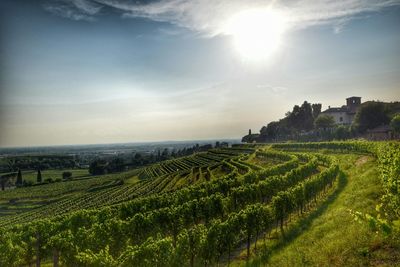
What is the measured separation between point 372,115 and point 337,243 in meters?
111

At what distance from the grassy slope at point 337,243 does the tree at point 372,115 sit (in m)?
87.9

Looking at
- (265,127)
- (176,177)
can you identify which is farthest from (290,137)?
(176,177)

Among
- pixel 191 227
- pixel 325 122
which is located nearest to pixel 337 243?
pixel 191 227

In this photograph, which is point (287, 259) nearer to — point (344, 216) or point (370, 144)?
point (344, 216)

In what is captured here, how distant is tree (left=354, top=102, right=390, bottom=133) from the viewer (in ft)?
395

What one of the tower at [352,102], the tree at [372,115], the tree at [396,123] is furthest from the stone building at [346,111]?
the tree at [396,123]

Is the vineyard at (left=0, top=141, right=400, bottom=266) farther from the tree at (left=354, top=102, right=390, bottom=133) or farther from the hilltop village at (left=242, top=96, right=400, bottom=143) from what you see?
the tree at (left=354, top=102, right=390, bottom=133)

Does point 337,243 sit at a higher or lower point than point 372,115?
lower

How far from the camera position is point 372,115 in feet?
394

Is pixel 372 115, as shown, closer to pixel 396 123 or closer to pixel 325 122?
pixel 325 122

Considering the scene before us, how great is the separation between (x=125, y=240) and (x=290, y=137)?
460ft

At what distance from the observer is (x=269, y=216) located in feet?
121

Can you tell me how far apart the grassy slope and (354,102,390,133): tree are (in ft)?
288

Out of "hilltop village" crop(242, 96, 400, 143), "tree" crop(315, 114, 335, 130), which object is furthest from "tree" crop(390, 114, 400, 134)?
"tree" crop(315, 114, 335, 130)
